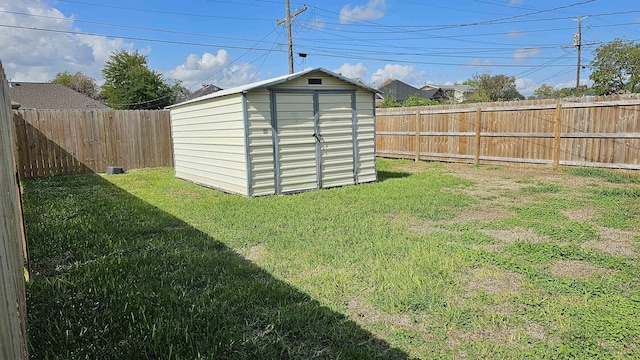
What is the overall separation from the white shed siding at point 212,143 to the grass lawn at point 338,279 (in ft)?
4.08

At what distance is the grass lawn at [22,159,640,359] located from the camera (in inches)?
93.9

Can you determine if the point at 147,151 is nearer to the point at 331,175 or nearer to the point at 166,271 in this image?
the point at 331,175

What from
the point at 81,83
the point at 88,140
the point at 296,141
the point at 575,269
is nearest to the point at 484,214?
the point at 575,269

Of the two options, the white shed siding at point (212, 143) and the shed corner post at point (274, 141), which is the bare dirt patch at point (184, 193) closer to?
the white shed siding at point (212, 143)

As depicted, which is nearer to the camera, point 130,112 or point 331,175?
point 331,175

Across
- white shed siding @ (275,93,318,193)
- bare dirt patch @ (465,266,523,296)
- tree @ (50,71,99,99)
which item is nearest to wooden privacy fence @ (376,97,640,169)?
white shed siding @ (275,93,318,193)

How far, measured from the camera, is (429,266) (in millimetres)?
3568

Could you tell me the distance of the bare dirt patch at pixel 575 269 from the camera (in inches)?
132

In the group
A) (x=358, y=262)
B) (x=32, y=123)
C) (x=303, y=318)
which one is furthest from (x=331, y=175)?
(x=32, y=123)

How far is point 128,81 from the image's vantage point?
108 ft

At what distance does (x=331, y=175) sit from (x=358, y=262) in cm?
433

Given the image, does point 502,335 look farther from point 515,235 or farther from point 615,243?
point 615,243

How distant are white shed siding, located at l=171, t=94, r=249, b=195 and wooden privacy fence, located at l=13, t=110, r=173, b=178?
211 centimetres

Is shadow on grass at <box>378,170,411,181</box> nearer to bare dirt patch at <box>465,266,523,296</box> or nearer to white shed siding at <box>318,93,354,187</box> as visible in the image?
white shed siding at <box>318,93,354,187</box>
